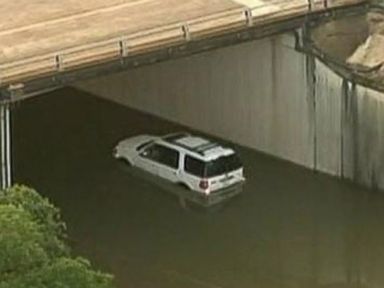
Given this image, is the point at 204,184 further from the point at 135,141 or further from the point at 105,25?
the point at 105,25

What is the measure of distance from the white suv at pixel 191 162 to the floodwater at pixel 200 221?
316 millimetres

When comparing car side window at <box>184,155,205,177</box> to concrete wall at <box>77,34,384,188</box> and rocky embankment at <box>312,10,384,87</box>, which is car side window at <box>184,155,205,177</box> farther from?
rocky embankment at <box>312,10,384,87</box>

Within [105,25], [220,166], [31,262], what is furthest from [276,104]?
[31,262]

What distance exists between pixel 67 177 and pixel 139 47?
155 inches

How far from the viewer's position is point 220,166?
29.8 metres

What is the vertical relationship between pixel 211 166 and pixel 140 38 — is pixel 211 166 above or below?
below

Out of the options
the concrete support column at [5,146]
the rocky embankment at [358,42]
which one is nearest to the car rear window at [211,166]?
the rocky embankment at [358,42]

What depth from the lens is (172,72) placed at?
32688 millimetres

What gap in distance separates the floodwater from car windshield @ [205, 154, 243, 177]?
572mm

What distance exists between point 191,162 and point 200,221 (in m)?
1.55

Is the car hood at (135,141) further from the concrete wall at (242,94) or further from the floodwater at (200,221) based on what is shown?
the concrete wall at (242,94)

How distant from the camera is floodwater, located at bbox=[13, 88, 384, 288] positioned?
26891 mm

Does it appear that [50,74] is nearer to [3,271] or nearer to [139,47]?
[139,47]

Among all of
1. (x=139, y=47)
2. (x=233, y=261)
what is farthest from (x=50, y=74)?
(x=233, y=261)
